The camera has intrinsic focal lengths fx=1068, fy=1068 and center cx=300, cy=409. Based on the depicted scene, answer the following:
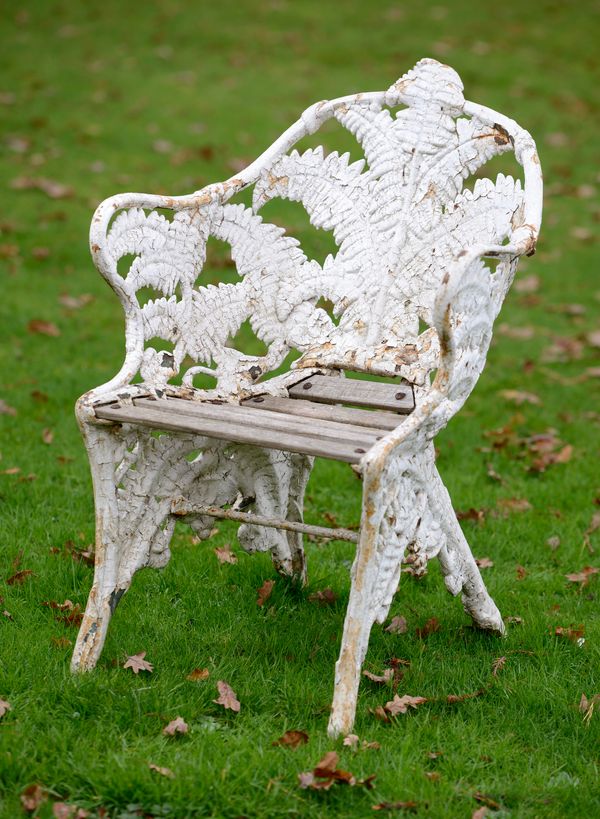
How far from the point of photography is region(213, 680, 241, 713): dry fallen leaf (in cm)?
271

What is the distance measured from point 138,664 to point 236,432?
2.52 ft

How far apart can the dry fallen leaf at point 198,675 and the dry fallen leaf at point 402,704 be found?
484mm

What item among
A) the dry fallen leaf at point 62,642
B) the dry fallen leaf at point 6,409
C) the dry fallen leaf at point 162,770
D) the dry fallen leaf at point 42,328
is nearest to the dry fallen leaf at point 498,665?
the dry fallen leaf at point 162,770

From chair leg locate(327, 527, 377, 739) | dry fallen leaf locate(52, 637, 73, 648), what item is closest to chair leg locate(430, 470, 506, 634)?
chair leg locate(327, 527, 377, 739)

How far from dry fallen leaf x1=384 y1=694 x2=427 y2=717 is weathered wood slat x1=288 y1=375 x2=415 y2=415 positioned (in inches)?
29.4

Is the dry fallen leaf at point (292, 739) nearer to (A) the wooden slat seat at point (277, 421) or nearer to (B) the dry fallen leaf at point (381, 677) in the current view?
(B) the dry fallen leaf at point (381, 677)

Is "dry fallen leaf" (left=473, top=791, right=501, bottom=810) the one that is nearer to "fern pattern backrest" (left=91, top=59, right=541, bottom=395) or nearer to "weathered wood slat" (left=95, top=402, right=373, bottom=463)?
"weathered wood slat" (left=95, top=402, right=373, bottom=463)

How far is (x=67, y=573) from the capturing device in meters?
3.36

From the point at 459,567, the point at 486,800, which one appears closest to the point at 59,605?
the point at 459,567

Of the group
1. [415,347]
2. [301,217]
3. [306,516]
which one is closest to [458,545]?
[415,347]

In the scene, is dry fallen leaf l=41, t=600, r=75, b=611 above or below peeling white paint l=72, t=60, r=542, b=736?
below

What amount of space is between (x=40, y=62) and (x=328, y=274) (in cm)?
840

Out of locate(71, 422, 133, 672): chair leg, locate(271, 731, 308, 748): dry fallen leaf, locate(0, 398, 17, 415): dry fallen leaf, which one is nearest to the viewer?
locate(271, 731, 308, 748): dry fallen leaf

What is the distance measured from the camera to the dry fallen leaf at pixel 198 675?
2826mm
